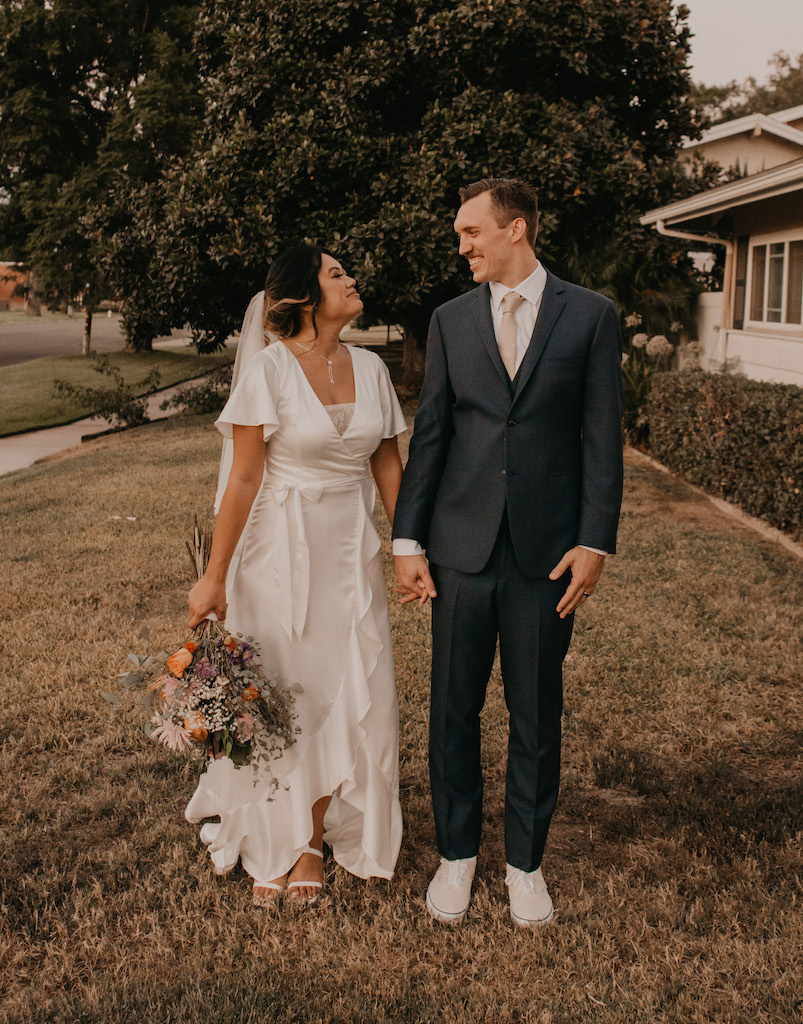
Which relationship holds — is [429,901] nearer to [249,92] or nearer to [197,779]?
[197,779]

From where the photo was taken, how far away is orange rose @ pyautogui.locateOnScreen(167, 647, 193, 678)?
2.74m

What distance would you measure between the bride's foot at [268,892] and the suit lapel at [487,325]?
5.95 feet

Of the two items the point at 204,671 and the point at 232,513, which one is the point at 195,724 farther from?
the point at 232,513

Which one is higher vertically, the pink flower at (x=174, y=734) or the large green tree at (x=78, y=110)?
the large green tree at (x=78, y=110)

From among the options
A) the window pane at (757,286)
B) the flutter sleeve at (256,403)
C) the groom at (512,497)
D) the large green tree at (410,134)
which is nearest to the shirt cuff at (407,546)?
the groom at (512,497)

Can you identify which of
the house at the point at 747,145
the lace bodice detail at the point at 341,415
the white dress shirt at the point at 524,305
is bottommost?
the lace bodice detail at the point at 341,415

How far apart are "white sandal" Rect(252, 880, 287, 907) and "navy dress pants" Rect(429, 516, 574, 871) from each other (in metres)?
0.56

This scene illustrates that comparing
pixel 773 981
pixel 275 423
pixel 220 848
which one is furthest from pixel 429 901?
pixel 275 423

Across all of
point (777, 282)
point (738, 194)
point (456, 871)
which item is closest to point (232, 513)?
point (456, 871)

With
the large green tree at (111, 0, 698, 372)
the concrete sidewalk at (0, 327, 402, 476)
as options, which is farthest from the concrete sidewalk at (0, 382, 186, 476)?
the large green tree at (111, 0, 698, 372)

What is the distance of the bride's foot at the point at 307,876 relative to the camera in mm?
3123

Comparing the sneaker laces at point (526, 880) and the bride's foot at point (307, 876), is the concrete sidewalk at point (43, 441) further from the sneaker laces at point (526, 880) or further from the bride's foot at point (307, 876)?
the sneaker laces at point (526, 880)

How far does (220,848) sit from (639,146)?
13.1 meters

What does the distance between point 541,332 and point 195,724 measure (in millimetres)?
1501
